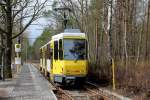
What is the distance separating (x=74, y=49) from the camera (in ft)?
92.4

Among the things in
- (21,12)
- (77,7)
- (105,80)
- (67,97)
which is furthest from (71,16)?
(67,97)

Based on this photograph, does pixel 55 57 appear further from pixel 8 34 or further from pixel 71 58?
pixel 8 34

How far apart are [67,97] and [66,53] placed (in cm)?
495

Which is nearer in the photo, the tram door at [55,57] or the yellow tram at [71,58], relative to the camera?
the yellow tram at [71,58]

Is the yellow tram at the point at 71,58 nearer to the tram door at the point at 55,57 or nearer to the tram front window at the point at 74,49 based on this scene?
the tram front window at the point at 74,49

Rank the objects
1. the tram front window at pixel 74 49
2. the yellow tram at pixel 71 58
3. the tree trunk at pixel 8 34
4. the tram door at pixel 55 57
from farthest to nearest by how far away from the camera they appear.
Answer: the tree trunk at pixel 8 34, the tram door at pixel 55 57, the tram front window at pixel 74 49, the yellow tram at pixel 71 58

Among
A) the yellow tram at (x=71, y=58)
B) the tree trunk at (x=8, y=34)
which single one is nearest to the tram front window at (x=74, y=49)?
the yellow tram at (x=71, y=58)

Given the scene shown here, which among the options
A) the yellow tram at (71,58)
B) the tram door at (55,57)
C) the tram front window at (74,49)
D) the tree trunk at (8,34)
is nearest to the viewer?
the yellow tram at (71,58)

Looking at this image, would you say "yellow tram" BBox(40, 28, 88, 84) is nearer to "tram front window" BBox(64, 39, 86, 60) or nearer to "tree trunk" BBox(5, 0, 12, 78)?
"tram front window" BBox(64, 39, 86, 60)

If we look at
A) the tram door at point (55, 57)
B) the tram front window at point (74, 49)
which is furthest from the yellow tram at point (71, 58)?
the tram door at point (55, 57)

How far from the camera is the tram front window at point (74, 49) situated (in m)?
28.1

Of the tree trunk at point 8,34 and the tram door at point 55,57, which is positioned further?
the tree trunk at point 8,34

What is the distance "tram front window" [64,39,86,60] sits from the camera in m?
28.1

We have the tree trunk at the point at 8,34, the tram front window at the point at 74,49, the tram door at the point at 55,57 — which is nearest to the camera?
the tram front window at the point at 74,49
